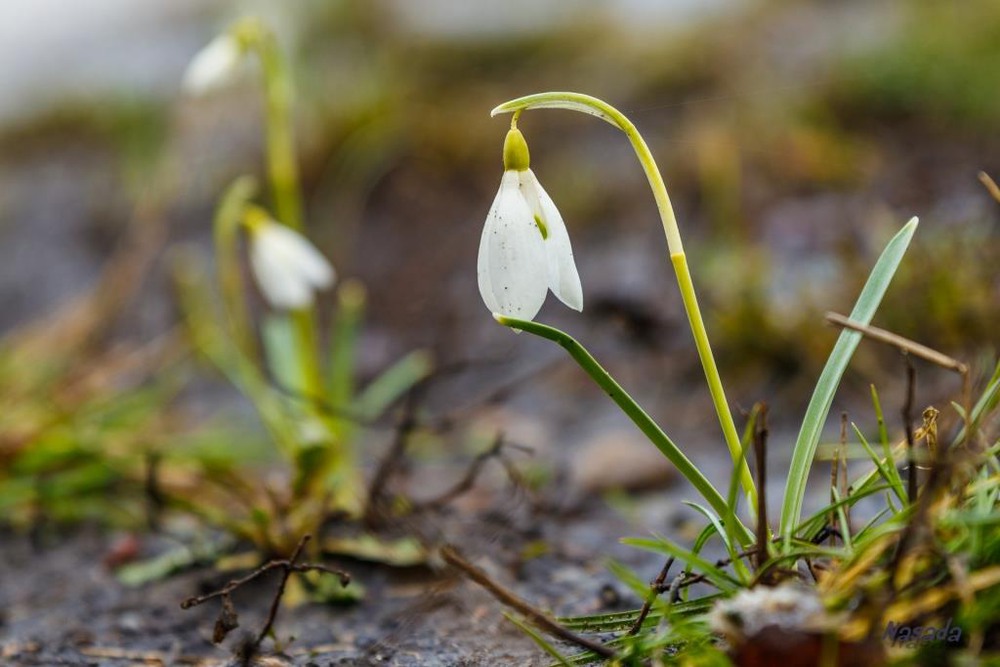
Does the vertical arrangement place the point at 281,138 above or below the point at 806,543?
above

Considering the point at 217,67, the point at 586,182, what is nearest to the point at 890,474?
the point at 217,67

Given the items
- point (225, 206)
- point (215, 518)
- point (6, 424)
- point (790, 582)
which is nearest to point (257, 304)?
point (6, 424)

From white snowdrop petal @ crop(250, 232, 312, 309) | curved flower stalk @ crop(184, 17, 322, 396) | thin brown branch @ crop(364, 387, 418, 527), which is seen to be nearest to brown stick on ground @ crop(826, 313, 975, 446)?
thin brown branch @ crop(364, 387, 418, 527)

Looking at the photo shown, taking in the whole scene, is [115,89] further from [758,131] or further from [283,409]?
[283,409]

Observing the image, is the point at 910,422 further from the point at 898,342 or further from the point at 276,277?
the point at 276,277

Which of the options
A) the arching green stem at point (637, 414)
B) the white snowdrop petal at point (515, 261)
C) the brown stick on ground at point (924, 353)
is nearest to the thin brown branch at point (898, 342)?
the brown stick on ground at point (924, 353)

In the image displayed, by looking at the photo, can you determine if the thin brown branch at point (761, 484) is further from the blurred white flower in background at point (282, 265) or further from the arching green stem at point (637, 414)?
the blurred white flower in background at point (282, 265)

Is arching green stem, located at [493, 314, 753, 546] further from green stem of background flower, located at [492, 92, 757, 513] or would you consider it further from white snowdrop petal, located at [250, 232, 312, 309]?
white snowdrop petal, located at [250, 232, 312, 309]

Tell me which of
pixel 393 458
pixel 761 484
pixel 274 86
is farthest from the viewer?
pixel 274 86
